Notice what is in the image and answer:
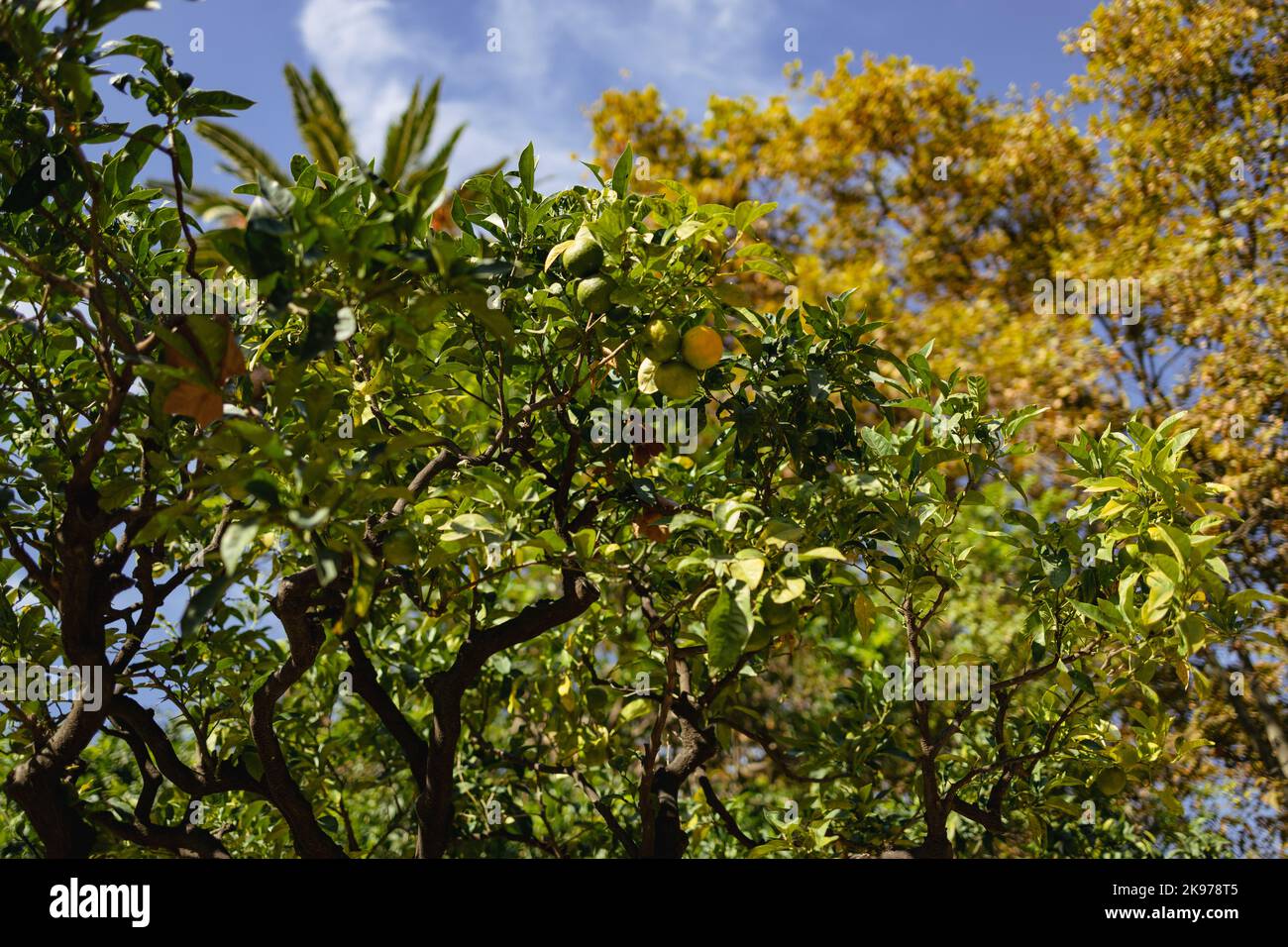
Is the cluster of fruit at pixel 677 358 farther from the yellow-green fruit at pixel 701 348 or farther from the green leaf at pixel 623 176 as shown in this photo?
the green leaf at pixel 623 176

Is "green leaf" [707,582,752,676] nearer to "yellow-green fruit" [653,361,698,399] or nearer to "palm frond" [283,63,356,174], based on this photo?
"yellow-green fruit" [653,361,698,399]

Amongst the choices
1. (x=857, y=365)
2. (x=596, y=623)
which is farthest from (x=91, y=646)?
(x=857, y=365)

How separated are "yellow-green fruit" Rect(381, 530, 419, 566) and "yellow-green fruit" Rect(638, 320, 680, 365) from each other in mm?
453

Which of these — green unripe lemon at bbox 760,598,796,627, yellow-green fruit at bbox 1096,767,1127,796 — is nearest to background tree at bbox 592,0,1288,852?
yellow-green fruit at bbox 1096,767,1127,796

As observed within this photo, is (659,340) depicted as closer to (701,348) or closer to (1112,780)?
(701,348)

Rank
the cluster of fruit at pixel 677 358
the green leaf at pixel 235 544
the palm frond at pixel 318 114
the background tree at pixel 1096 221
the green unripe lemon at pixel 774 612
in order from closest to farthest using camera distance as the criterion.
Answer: the green leaf at pixel 235 544
the green unripe lemon at pixel 774 612
the cluster of fruit at pixel 677 358
the palm frond at pixel 318 114
the background tree at pixel 1096 221

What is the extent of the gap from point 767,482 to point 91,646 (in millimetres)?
1178

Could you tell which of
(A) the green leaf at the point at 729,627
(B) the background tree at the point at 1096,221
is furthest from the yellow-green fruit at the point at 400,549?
(B) the background tree at the point at 1096,221

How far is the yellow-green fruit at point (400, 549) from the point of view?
133 centimetres

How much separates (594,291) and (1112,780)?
1282mm

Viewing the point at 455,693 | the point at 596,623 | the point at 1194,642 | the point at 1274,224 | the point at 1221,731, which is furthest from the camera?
the point at 1221,731

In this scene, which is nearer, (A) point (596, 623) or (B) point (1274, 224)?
(A) point (596, 623)

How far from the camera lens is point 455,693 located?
192 cm
